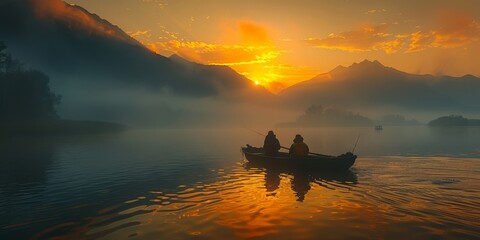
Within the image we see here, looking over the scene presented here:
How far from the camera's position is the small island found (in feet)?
349

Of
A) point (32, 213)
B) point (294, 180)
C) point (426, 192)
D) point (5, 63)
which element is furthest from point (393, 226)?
point (5, 63)

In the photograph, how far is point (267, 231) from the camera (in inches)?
526

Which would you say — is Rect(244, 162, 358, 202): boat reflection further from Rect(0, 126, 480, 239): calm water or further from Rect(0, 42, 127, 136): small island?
Rect(0, 42, 127, 136): small island

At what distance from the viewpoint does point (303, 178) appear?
2675 cm

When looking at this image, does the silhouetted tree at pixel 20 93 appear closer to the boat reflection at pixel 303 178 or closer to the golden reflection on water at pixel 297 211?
the boat reflection at pixel 303 178

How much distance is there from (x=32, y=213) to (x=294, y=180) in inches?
701

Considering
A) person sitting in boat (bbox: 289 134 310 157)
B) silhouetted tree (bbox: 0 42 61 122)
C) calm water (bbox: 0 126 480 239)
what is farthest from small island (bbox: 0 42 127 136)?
person sitting in boat (bbox: 289 134 310 157)

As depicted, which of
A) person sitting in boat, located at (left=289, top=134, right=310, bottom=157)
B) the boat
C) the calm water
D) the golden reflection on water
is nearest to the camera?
the golden reflection on water

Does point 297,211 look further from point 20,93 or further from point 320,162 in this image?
point 20,93

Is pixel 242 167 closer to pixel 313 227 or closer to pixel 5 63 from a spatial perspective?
pixel 313 227

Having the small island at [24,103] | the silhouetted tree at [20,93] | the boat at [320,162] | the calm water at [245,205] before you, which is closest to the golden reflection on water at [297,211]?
the calm water at [245,205]

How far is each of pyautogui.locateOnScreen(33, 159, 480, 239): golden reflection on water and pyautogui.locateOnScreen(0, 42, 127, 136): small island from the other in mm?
108371

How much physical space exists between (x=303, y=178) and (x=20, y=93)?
11787 cm

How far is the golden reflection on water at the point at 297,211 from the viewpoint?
13.3 meters
